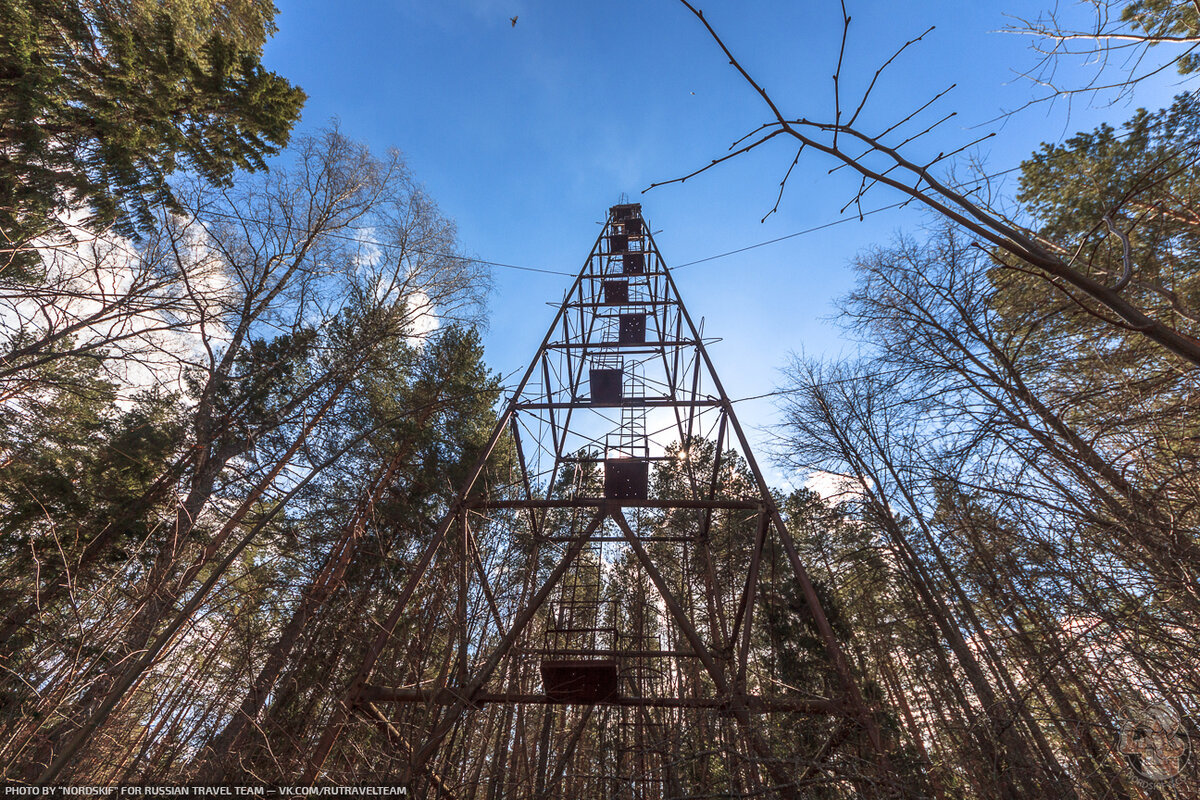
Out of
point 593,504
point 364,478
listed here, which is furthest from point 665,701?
point 364,478

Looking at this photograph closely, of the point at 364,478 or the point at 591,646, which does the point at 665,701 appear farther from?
the point at 364,478

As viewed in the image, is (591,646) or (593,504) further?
(591,646)

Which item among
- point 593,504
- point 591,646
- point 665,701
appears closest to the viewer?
point 665,701

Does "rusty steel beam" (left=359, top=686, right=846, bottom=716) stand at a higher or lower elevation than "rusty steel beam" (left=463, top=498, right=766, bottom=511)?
lower

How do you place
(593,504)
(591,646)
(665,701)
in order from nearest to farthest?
(665,701) → (593,504) → (591,646)

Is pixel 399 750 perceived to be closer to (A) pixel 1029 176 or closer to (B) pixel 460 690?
(B) pixel 460 690

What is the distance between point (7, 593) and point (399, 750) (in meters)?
9.33

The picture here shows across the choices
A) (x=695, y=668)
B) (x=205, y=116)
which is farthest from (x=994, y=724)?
(x=205, y=116)

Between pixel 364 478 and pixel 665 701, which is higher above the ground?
pixel 364 478

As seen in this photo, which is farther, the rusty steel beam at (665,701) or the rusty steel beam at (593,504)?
the rusty steel beam at (593,504)

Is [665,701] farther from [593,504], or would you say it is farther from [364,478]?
[364,478]

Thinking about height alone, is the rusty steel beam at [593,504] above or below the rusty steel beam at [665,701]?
above

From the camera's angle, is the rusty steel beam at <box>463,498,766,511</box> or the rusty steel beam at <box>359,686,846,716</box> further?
the rusty steel beam at <box>463,498,766,511</box>

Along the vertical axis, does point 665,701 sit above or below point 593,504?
below
